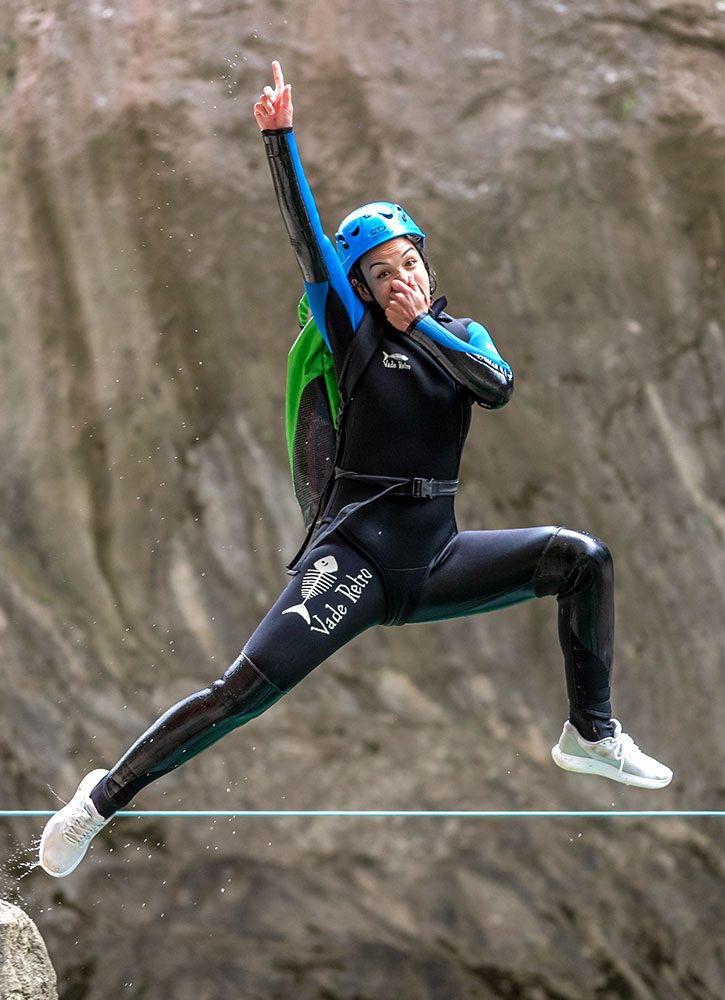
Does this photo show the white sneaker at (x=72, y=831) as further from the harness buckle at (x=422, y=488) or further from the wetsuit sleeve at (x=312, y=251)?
the wetsuit sleeve at (x=312, y=251)

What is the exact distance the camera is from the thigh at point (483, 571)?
2.81 meters

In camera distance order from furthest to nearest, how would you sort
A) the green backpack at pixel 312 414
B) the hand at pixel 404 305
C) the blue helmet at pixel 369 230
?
the green backpack at pixel 312 414
the blue helmet at pixel 369 230
the hand at pixel 404 305

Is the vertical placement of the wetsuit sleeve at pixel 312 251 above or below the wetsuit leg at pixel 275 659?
above

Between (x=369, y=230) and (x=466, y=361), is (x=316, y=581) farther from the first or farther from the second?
(x=369, y=230)

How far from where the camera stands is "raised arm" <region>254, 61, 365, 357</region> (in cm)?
264

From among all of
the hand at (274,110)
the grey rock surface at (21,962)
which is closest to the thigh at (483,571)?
the hand at (274,110)

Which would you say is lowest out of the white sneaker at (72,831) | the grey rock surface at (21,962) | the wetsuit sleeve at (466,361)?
the grey rock surface at (21,962)

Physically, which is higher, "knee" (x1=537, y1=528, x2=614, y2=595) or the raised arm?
the raised arm

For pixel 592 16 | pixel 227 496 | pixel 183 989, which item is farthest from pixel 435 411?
pixel 183 989

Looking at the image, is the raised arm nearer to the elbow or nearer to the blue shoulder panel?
the blue shoulder panel

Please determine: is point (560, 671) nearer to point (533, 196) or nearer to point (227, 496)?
point (227, 496)

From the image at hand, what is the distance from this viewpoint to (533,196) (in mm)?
5473

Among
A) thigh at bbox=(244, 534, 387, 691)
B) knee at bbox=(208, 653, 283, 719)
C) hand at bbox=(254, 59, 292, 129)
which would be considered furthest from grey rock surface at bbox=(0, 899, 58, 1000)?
hand at bbox=(254, 59, 292, 129)

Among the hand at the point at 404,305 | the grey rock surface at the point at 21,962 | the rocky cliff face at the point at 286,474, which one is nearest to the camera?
the hand at the point at 404,305
